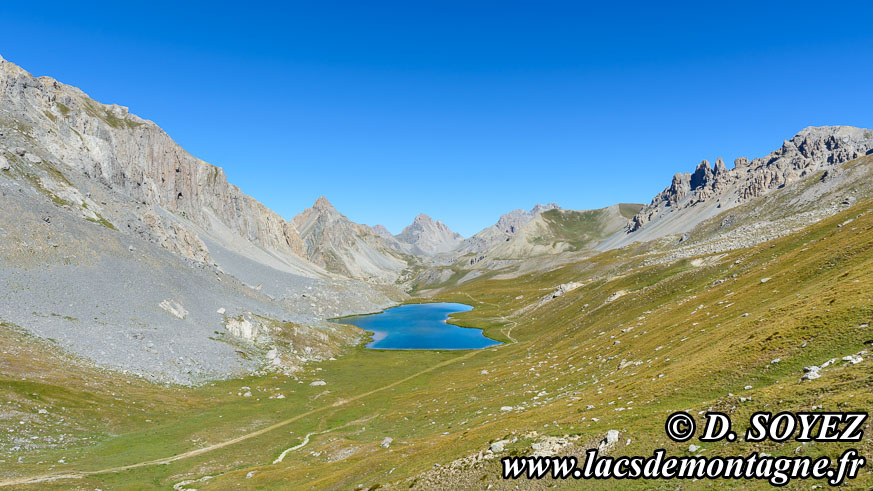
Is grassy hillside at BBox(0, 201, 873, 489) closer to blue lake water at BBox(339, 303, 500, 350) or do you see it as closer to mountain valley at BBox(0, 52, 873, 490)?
mountain valley at BBox(0, 52, 873, 490)

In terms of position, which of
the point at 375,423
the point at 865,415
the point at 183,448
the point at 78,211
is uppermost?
the point at 78,211

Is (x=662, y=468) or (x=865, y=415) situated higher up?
(x=865, y=415)

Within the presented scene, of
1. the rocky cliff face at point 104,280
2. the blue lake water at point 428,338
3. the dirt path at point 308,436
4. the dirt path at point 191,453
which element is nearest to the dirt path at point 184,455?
the dirt path at point 191,453

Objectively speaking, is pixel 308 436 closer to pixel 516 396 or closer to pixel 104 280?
pixel 516 396

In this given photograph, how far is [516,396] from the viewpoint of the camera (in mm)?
56344

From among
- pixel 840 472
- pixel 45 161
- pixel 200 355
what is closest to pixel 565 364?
pixel 840 472

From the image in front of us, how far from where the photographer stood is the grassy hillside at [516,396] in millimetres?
26328

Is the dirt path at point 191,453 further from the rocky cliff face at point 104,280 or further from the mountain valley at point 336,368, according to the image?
the rocky cliff face at point 104,280

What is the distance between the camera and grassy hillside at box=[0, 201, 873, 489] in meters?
26.3

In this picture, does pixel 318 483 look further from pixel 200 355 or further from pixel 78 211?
pixel 78 211

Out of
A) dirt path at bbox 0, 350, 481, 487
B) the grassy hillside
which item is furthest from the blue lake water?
dirt path at bbox 0, 350, 481, 487

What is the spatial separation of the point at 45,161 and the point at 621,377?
16864 cm

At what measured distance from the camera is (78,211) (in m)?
113

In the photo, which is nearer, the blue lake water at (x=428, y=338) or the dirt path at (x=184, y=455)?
the dirt path at (x=184, y=455)
